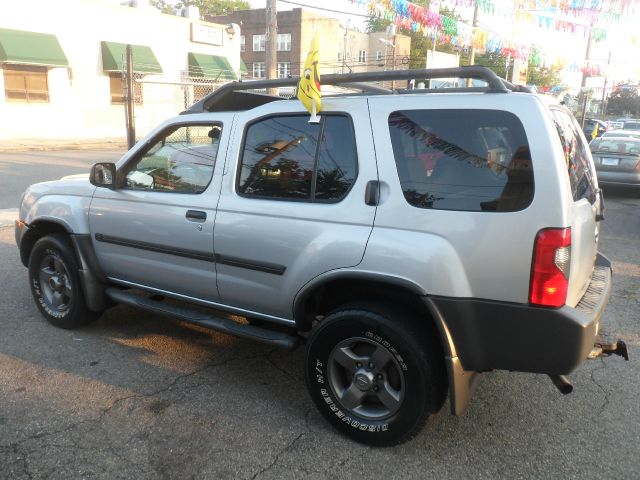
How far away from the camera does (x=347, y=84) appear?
366 cm

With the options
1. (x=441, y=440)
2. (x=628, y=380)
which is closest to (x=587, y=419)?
(x=628, y=380)

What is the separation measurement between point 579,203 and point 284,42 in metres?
54.7

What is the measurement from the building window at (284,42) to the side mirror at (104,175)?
172ft

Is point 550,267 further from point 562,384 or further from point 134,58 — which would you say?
point 134,58

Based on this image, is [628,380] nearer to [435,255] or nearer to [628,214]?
[435,255]

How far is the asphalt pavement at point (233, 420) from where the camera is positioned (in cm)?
282

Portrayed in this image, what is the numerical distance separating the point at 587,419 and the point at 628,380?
0.73m

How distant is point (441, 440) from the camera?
121 inches

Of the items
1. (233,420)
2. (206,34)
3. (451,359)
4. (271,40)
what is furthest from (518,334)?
(206,34)

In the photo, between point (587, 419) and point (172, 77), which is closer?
point (587, 419)

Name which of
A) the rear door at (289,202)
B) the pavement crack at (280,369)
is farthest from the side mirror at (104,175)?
the pavement crack at (280,369)

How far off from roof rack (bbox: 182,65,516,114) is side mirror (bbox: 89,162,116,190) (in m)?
0.72

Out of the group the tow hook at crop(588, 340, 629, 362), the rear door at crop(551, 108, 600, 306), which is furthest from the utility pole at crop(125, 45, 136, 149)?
the tow hook at crop(588, 340, 629, 362)

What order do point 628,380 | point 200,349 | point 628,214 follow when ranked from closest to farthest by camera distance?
1. point 628,380
2. point 200,349
3. point 628,214
